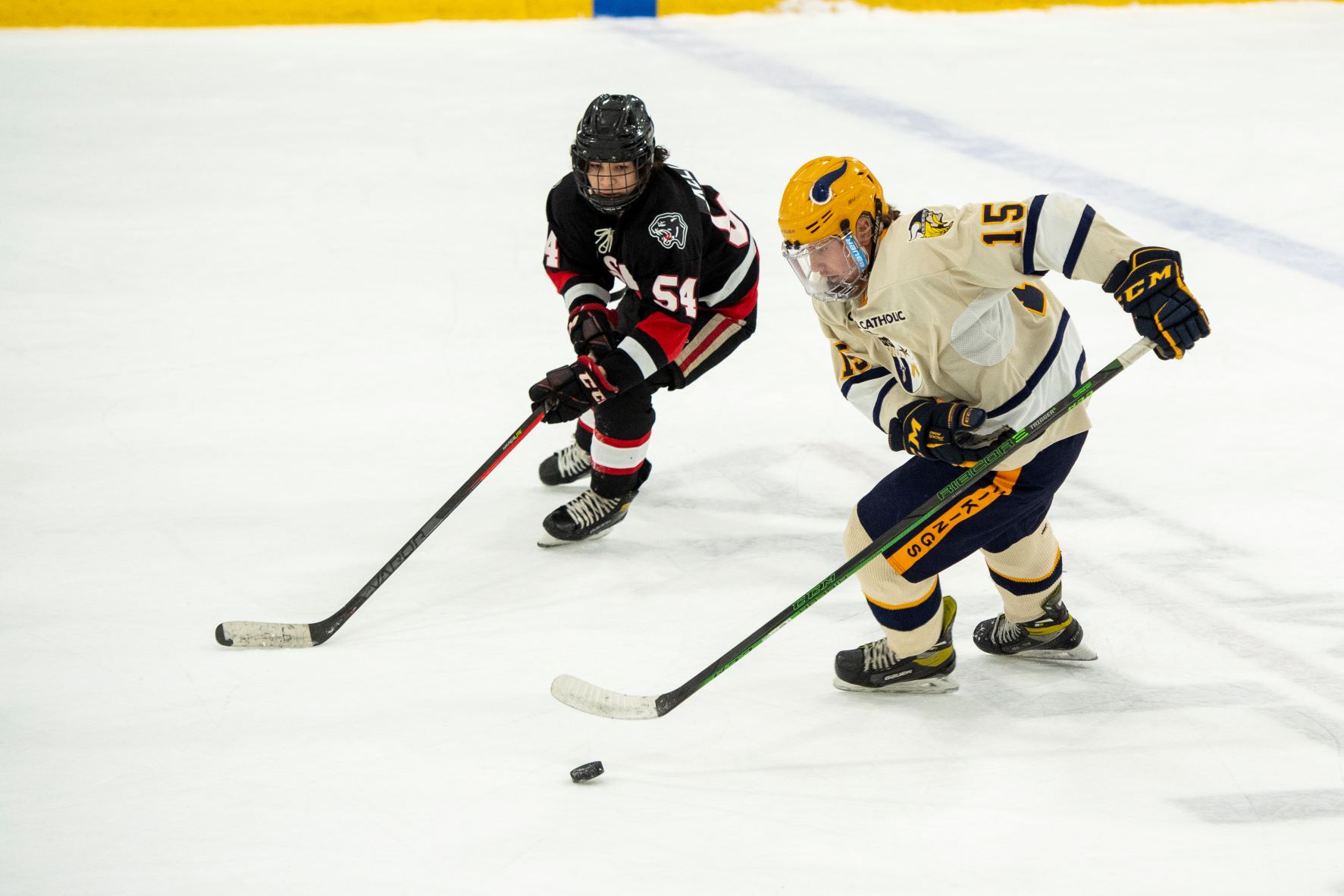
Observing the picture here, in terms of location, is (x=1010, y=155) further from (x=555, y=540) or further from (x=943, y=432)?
(x=943, y=432)

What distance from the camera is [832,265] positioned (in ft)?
7.25

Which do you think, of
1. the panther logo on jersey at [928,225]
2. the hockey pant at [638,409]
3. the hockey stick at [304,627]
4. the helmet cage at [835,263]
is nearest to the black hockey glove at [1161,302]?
the panther logo on jersey at [928,225]

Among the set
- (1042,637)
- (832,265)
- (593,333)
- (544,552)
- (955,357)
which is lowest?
(544,552)

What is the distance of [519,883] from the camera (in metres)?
1.95

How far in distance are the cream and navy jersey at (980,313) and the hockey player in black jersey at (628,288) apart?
0.57 m

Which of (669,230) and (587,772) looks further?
(669,230)

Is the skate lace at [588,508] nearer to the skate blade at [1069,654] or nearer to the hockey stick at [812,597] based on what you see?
the hockey stick at [812,597]

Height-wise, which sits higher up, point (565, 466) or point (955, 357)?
point (955, 357)

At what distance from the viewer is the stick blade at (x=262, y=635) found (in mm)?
2576

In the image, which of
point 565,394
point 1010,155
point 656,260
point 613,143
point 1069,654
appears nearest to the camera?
point 1069,654

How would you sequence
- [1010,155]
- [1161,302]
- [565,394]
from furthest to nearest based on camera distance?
[1010,155], [565,394], [1161,302]

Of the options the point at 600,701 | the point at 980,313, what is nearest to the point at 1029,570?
the point at 980,313

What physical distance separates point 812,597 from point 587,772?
19.1 inches

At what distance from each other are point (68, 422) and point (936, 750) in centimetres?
242
